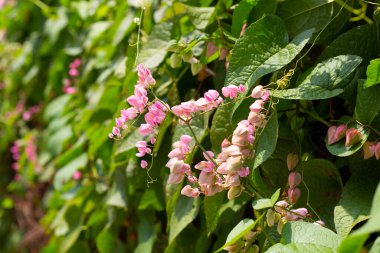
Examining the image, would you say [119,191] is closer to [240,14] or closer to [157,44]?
[157,44]

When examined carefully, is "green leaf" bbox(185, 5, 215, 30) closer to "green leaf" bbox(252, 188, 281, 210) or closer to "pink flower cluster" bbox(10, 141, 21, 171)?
"green leaf" bbox(252, 188, 281, 210)

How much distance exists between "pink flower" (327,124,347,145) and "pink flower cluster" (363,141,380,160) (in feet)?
0.11

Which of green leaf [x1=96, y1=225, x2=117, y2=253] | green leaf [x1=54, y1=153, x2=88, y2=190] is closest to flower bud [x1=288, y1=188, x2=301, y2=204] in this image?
green leaf [x1=96, y1=225, x2=117, y2=253]

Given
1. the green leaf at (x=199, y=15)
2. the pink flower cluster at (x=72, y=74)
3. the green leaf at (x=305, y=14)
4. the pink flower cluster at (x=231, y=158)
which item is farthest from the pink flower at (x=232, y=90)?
the pink flower cluster at (x=72, y=74)

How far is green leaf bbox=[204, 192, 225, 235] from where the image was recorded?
100 centimetres

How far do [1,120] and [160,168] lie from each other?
1.77 meters

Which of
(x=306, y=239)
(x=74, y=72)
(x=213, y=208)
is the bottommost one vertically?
(x=74, y=72)

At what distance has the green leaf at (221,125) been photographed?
1.02 metres

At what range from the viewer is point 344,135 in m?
0.86

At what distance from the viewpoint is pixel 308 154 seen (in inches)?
38.2

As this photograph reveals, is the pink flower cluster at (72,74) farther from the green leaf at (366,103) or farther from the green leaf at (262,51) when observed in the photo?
the green leaf at (366,103)

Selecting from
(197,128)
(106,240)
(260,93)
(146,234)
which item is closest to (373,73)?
(260,93)

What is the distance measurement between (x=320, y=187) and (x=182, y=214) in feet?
1.03

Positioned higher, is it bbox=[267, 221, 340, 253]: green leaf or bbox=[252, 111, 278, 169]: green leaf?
bbox=[252, 111, 278, 169]: green leaf
